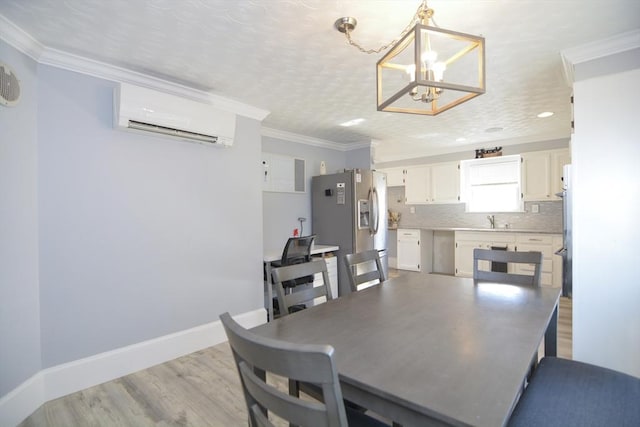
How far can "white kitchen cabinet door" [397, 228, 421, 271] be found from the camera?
582 centimetres

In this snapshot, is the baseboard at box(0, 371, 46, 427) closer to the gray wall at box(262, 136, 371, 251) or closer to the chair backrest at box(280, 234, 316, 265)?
the chair backrest at box(280, 234, 316, 265)

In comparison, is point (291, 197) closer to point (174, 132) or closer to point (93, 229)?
point (174, 132)

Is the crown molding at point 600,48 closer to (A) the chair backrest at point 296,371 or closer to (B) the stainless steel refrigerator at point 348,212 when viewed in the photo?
(B) the stainless steel refrigerator at point 348,212

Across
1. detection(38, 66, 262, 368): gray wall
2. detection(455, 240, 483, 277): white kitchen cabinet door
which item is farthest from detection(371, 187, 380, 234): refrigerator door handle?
detection(38, 66, 262, 368): gray wall

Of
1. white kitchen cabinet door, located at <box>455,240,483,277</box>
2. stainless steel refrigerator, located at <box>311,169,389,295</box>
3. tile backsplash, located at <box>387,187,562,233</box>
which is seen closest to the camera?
stainless steel refrigerator, located at <box>311,169,389,295</box>

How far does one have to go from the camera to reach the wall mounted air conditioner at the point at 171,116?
2258 millimetres

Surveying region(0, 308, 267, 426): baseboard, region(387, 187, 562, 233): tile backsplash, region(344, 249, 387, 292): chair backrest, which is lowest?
region(0, 308, 267, 426): baseboard

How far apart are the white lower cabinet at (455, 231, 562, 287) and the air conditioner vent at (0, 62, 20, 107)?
17.4ft

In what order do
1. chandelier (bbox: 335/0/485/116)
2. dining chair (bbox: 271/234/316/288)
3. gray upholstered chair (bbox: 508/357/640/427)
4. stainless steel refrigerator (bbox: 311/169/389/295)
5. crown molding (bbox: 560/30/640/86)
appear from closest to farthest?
gray upholstered chair (bbox: 508/357/640/427), chandelier (bbox: 335/0/485/116), crown molding (bbox: 560/30/640/86), dining chair (bbox: 271/234/316/288), stainless steel refrigerator (bbox: 311/169/389/295)

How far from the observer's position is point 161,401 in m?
2.03

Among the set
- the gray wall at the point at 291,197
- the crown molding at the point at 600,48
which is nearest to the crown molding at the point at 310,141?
the gray wall at the point at 291,197

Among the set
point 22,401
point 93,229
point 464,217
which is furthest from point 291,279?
point 464,217

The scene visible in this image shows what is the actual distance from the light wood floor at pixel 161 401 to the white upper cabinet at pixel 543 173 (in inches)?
116

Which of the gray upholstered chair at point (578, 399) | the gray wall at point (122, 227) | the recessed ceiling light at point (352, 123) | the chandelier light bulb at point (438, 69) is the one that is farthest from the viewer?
the recessed ceiling light at point (352, 123)
